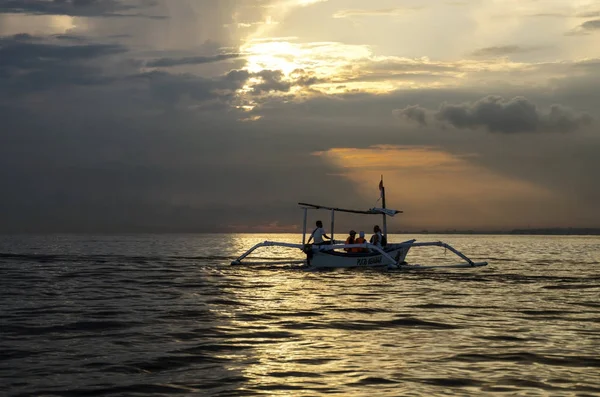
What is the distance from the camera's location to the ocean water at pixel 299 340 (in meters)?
12.6

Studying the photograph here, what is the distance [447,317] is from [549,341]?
496 centimetres

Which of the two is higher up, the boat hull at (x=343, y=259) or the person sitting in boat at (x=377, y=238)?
the person sitting in boat at (x=377, y=238)

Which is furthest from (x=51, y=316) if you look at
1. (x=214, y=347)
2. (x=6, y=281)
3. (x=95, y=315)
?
(x=6, y=281)

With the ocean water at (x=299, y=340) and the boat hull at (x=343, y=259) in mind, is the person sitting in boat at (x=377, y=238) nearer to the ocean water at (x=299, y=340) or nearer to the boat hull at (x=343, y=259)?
the boat hull at (x=343, y=259)

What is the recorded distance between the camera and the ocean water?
12.6 meters

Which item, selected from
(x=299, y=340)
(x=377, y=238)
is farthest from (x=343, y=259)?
(x=299, y=340)

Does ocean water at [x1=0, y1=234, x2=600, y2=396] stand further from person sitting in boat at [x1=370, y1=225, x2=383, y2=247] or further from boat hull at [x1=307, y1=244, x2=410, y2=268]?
person sitting in boat at [x1=370, y1=225, x2=383, y2=247]

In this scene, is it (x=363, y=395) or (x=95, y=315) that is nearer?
(x=363, y=395)

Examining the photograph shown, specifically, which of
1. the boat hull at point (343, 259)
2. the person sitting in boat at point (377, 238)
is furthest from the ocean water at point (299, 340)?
the person sitting in boat at point (377, 238)

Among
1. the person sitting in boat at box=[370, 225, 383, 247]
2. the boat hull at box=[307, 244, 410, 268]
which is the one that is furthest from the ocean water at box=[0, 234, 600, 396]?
the person sitting in boat at box=[370, 225, 383, 247]

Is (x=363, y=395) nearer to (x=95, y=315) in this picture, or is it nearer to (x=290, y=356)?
(x=290, y=356)

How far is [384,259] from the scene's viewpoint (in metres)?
44.6

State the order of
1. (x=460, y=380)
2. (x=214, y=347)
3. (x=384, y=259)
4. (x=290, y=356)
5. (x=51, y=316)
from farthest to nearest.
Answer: (x=384, y=259) < (x=51, y=316) < (x=214, y=347) < (x=290, y=356) < (x=460, y=380)

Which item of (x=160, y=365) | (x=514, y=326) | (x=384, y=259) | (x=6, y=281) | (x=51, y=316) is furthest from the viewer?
(x=384, y=259)
